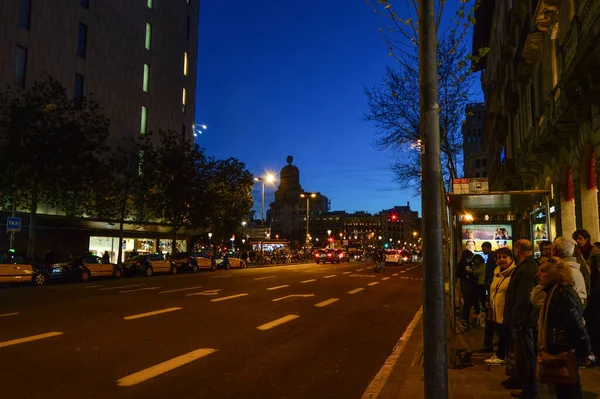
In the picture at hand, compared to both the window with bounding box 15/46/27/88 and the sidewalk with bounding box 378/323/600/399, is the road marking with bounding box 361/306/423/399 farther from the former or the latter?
the window with bounding box 15/46/27/88

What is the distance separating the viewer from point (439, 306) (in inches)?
168

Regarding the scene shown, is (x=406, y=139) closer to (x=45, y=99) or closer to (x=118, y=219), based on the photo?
(x=45, y=99)

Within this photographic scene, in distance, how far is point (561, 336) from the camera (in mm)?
4363

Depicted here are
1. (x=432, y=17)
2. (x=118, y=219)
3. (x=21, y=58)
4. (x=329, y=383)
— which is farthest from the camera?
(x=118, y=219)

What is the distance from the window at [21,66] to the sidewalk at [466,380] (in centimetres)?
3232

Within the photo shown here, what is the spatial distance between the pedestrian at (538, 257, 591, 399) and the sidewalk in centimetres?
163

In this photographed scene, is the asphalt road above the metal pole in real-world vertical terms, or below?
below

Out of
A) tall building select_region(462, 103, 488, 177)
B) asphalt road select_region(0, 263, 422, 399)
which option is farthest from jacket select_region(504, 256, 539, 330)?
tall building select_region(462, 103, 488, 177)

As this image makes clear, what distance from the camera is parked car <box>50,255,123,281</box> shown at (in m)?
25.1

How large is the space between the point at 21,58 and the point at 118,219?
40.4 feet

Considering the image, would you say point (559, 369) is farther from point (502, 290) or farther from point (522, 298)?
point (502, 290)

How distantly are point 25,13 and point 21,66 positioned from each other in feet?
11.8

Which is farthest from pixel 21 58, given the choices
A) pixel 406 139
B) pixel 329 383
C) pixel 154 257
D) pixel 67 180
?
pixel 329 383

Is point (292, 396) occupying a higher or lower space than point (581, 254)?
lower
